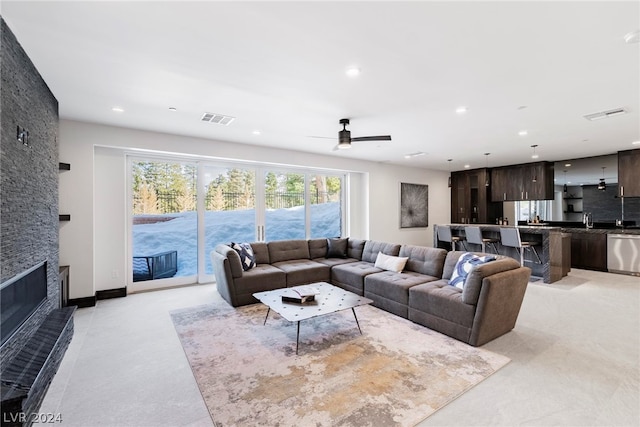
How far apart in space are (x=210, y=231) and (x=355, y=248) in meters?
2.85

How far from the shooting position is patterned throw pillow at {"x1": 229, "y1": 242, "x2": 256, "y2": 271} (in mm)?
4560

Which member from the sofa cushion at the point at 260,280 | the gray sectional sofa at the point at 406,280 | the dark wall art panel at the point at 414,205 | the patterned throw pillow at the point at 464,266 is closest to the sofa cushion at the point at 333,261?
the gray sectional sofa at the point at 406,280

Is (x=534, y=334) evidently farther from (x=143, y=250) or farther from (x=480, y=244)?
(x=143, y=250)

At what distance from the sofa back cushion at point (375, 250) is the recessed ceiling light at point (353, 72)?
295 centimetres

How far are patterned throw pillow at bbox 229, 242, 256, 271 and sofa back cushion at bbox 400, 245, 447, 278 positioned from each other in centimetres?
244

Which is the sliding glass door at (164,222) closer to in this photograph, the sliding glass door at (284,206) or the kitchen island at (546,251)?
the sliding glass door at (284,206)

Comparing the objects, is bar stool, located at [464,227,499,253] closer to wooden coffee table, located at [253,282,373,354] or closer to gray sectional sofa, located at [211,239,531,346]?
gray sectional sofa, located at [211,239,531,346]

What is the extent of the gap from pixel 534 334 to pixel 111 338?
4680 millimetres

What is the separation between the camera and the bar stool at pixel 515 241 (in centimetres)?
572

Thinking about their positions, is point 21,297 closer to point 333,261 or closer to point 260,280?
point 260,280

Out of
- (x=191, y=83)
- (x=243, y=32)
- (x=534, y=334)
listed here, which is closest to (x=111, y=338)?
(x=191, y=83)

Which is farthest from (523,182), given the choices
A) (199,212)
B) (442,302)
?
(199,212)

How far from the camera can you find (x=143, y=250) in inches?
197

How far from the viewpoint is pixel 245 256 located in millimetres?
4629
